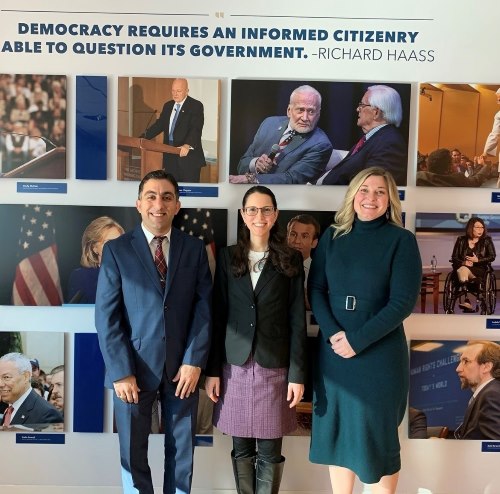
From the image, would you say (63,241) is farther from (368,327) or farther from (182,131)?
(368,327)

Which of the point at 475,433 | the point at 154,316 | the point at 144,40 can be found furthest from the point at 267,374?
the point at 144,40

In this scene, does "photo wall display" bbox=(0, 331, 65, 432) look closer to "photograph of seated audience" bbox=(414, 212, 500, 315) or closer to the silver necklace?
the silver necklace

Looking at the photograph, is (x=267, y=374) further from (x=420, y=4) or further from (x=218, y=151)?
(x=420, y=4)

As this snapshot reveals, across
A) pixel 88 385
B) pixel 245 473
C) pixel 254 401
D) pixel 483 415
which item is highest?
pixel 254 401

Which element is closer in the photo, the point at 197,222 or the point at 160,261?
the point at 160,261

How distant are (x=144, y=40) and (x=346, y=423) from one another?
2124 mm

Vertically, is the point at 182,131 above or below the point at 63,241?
above

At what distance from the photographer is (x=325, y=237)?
2186 mm

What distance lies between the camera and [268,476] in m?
2.20

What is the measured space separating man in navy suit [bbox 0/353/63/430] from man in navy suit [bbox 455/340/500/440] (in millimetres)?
2220

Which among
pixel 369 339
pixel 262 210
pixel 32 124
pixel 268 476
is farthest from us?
pixel 32 124

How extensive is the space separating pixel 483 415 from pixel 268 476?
1.28 metres

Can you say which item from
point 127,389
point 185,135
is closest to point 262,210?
point 185,135

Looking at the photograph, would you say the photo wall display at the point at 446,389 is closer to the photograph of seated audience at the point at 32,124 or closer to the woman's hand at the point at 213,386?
the woman's hand at the point at 213,386
